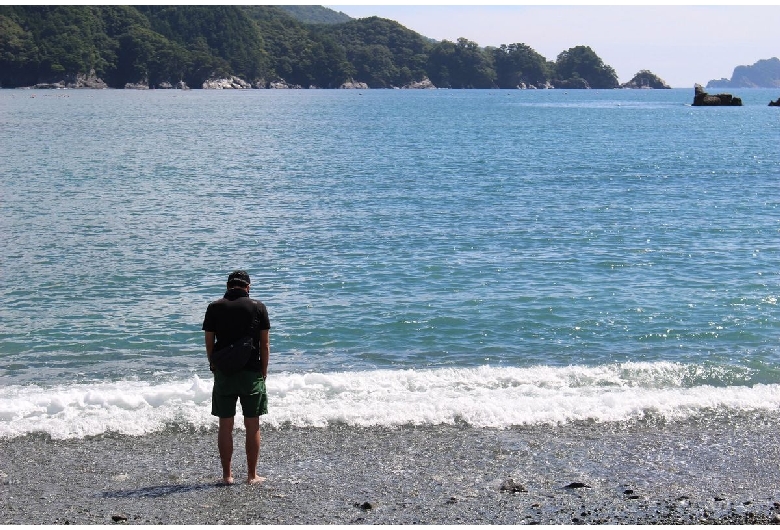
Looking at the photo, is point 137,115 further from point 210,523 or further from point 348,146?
point 210,523

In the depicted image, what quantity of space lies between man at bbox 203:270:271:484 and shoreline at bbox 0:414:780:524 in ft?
1.49

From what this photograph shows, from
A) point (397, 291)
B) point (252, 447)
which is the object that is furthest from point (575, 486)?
point (397, 291)

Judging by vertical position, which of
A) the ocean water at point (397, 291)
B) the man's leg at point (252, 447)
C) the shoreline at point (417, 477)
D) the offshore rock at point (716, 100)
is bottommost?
the ocean water at point (397, 291)

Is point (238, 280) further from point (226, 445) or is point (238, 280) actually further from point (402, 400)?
point (402, 400)

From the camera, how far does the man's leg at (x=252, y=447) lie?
938 centimetres

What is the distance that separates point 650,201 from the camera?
1533 inches

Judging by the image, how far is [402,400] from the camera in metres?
12.8

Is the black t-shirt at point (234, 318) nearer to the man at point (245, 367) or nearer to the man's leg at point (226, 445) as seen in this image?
the man at point (245, 367)

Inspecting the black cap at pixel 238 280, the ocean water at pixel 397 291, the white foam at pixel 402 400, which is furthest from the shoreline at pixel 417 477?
the black cap at pixel 238 280

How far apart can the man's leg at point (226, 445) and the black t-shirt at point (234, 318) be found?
0.82 meters

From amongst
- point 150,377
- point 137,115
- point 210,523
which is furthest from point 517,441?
point 137,115

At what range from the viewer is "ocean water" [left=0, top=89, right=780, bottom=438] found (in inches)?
502

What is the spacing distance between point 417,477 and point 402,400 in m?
3.03

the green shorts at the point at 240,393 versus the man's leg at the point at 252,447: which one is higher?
the green shorts at the point at 240,393
